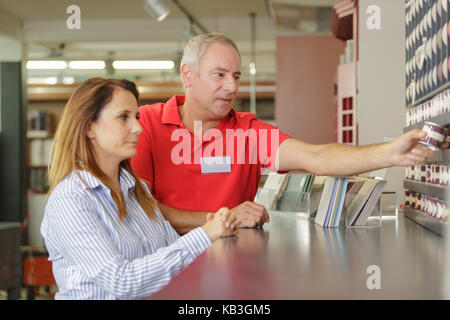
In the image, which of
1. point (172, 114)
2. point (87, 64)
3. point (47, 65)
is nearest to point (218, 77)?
point (172, 114)

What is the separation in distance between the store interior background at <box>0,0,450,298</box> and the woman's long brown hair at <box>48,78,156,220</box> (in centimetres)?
195

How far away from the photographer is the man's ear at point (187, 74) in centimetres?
241

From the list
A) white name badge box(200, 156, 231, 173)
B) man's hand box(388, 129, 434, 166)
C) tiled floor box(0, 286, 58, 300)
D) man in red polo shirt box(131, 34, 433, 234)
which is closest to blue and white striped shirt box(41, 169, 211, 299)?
man's hand box(388, 129, 434, 166)

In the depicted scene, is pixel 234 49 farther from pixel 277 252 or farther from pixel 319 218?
pixel 277 252

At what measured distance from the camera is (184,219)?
2217 millimetres

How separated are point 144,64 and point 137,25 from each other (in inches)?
50.0

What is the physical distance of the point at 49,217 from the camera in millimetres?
1460

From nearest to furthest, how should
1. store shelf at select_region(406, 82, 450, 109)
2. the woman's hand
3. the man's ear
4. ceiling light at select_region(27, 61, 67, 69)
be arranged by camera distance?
the woman's hand, store shelf at select_region(406, 82, 450, 109), the man's ear, ceiling light at select_region(27, 61, 67, 69)

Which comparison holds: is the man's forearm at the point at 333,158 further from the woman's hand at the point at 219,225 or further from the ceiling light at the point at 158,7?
the ceiling light at the point at 158,7

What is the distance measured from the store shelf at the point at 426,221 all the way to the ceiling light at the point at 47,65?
9109 millimetres

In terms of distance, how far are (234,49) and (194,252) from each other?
1176 mm

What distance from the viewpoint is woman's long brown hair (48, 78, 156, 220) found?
5.12 ft

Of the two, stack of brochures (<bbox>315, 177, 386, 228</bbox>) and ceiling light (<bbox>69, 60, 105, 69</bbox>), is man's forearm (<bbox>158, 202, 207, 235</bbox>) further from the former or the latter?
ceiling light (<bbox>69, 60, 105, 69</bbox>)

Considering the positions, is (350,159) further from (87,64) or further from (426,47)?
(87,64)
